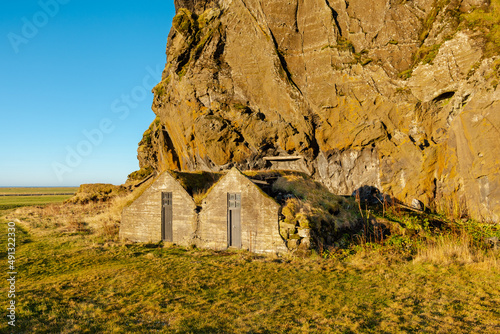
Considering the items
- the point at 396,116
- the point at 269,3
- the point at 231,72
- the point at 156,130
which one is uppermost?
the point at 269,3

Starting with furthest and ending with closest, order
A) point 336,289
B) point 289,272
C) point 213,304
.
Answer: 1. point 289,272
2. point 336,289
3. point 213,304

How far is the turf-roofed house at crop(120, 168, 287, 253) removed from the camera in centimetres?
1284

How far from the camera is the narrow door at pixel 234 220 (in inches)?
530

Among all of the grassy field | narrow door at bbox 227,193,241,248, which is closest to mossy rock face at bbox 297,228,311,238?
the grassy field

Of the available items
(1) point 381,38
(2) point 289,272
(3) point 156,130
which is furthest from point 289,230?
(3) point 156,130

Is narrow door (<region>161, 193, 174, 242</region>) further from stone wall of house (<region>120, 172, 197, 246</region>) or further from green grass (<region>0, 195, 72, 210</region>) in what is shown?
green grass (<region>0, 195, 72, 210</region>)

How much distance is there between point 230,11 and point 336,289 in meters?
27.6

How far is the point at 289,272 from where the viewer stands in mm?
10109

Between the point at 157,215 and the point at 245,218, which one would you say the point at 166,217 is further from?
the point at 245,218

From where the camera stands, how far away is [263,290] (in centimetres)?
850

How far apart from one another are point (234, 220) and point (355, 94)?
50.9ft

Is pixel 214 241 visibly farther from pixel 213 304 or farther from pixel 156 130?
pixel 156 130

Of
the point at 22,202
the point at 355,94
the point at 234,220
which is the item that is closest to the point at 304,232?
the point at 234,220

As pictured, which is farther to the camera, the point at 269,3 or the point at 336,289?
the point at 269,3
